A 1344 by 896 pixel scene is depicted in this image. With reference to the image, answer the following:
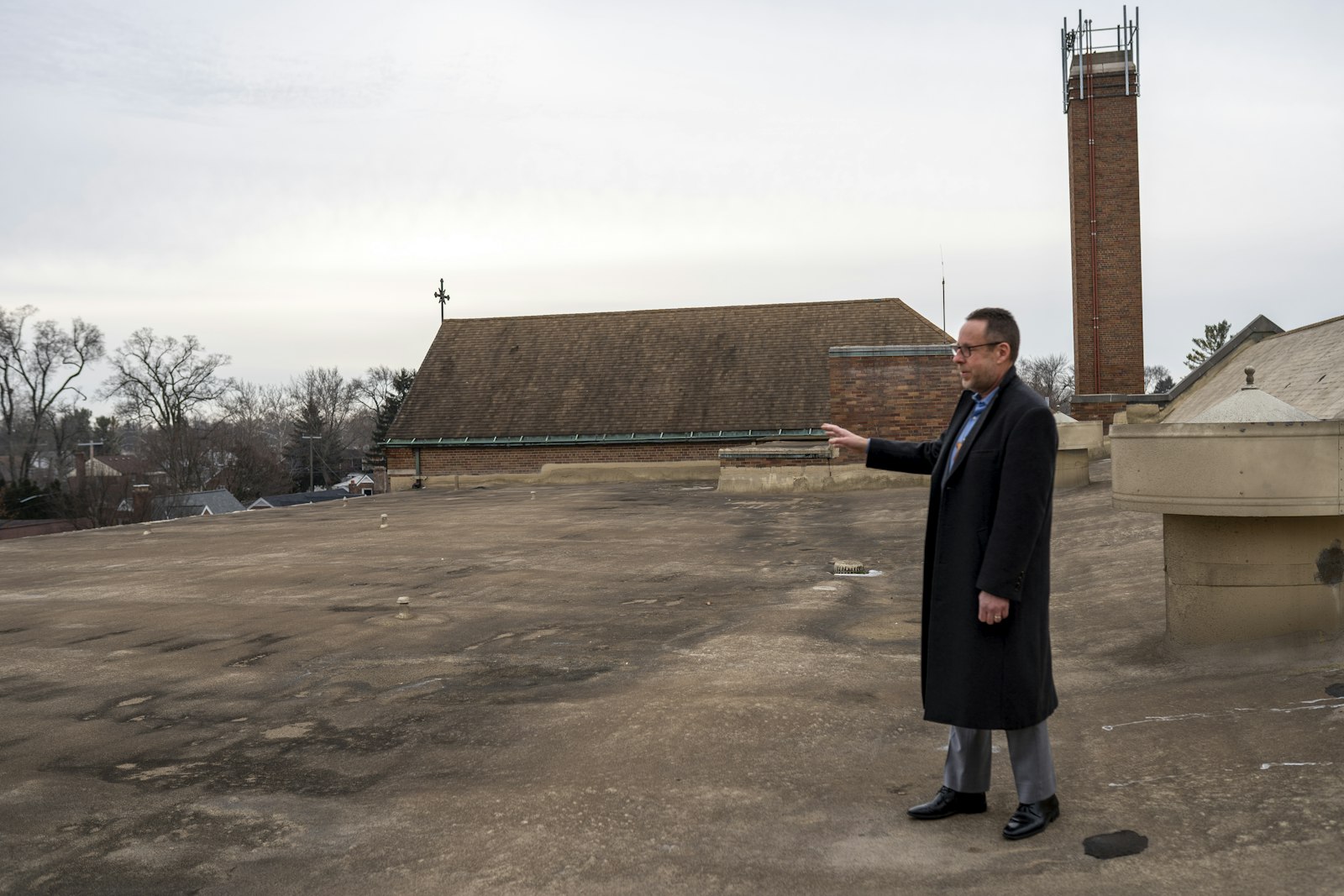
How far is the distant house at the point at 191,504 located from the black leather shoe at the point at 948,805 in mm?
54187

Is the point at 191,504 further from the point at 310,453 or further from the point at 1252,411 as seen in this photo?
the point at 1252,411

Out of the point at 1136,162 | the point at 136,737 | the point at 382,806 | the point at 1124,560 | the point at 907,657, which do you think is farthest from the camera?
the point at 1136,162

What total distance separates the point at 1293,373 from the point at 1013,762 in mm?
18749

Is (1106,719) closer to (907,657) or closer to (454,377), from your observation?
(907,657)

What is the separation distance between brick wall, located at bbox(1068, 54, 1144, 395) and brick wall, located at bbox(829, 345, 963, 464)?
26.1 feet

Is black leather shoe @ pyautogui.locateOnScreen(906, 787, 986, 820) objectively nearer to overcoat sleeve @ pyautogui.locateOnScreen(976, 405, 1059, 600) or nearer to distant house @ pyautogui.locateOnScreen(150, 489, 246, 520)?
overcoat sleeve @ pyautogui.locateOnScreen(976, 405, 1059, 600)

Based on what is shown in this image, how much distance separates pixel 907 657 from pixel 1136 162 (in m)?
26.2

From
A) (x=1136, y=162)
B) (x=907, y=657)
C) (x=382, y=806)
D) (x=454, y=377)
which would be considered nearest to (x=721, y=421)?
(x=454, y=377)

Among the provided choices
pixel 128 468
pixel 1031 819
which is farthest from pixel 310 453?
pixel 1031 819

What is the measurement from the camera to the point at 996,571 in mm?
3660

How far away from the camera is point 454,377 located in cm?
3378

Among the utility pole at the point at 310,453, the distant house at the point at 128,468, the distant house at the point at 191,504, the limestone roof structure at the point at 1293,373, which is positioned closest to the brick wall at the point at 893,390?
the limestone roof structure at the point at 1293,373

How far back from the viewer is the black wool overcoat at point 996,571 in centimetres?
369

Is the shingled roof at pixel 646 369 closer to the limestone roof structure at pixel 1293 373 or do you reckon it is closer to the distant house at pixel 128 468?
the limestone roof structure at pixel 1293 373
